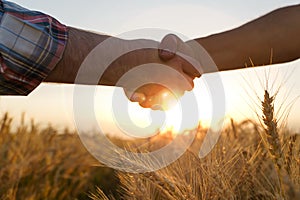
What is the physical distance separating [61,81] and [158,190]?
Answer: 0.50 meters

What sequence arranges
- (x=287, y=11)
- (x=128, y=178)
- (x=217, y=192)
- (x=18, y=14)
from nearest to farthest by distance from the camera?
(x=217, y=192) < (x=128, y=178) < (x=18, y=14) < (x=287, y=11)

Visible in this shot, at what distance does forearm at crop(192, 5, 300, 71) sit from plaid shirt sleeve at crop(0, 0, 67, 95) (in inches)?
20.4

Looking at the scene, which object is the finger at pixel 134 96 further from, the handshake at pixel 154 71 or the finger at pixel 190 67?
the finger at pixel 190 67

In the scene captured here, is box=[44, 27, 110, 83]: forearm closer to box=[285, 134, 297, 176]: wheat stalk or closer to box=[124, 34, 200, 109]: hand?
box=[124, 34, 200, 109]: hand

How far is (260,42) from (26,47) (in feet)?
2.31

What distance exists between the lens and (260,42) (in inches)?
53.4

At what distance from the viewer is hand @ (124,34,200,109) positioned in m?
1.47

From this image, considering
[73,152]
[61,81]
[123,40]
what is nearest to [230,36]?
[123,40]

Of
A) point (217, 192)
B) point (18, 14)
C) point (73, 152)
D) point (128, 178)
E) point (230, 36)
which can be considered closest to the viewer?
point (217, 192)

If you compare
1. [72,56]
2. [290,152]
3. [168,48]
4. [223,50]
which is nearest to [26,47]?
[72,56]

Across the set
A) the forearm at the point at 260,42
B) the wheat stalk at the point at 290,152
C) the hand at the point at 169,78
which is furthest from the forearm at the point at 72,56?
the wheat stalk at the point at 290,152

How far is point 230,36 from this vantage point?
1438 mm

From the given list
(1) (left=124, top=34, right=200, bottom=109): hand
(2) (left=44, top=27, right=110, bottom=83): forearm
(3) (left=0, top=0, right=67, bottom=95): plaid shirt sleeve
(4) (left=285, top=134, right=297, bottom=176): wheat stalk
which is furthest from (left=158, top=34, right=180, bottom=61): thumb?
(4) (left=285, top=134, right=297, bottom=176): wheat stalk

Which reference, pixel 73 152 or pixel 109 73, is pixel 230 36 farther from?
pixel 73 152
